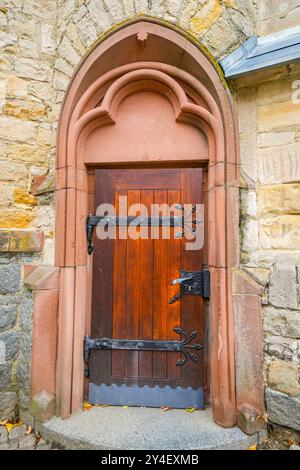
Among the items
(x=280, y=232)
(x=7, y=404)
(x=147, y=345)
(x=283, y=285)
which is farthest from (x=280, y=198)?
(x=7, y=404)

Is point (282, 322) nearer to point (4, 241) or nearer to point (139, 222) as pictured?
point (139, 222)

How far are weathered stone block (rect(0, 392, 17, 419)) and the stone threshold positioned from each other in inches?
11.5

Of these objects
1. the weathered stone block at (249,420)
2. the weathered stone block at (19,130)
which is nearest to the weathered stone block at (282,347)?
the weathered stone block at (249,420)

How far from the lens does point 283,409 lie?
6.05 feet

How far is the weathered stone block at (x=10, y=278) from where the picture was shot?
216 cm

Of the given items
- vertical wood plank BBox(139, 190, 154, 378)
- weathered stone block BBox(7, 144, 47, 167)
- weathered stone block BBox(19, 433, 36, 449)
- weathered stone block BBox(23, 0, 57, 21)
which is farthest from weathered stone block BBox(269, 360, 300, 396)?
weathered stone block BBox(23, 0, 57, 21)

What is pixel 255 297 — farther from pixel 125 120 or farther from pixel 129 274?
pixel 125 120

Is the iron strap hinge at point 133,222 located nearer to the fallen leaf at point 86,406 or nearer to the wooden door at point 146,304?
the wooden door at point 146,304

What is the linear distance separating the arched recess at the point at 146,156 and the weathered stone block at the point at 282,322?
0.85ft

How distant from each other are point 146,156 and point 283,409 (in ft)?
6.96

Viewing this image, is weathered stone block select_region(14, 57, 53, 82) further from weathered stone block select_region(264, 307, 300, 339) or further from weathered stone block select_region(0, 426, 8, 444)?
weathered stone block select_region(0, 426, 8, 444)

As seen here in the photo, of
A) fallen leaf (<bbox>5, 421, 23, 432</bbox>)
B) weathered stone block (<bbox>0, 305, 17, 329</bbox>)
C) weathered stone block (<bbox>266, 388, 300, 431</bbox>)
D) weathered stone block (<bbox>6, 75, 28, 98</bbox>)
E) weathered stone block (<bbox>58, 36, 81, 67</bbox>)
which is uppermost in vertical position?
weathered stone block (<bbox>58, 36, 81, 67</bbox>)

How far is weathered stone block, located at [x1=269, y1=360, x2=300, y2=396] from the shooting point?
182 centimetres

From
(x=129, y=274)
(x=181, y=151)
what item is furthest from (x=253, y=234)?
(x=129, y=274)
